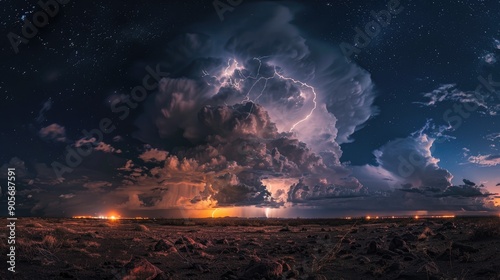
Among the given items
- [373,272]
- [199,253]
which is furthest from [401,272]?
[199,253]

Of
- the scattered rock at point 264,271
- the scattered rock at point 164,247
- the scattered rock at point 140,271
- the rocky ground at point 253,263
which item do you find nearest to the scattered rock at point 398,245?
the rocky ground at point 253,263

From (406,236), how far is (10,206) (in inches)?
797

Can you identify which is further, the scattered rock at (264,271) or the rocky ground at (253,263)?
the rocky ground at (253,263)

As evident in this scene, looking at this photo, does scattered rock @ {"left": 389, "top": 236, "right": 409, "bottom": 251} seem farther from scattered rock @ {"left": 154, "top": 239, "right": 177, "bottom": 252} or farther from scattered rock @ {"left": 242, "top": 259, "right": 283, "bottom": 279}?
scattered rock @ {"left": 154, "top": 239, "right": 177, "bottom": 252}

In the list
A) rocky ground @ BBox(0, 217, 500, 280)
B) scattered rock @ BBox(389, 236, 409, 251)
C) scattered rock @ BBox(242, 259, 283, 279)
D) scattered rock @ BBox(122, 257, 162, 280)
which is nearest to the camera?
scattered rock @ BBox(122, 257, 162, 280)

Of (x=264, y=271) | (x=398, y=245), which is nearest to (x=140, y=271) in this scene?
(x=264, y=271)

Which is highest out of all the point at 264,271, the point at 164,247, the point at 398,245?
the point at 264,271

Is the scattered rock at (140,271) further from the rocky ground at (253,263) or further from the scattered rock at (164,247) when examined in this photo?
the scattered rock at (164,247)

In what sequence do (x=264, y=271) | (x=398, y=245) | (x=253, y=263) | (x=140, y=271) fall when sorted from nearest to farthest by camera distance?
(x=140, y=271) < (x=264, y=271) < (x=253, y=263) < (x=398, y=245)

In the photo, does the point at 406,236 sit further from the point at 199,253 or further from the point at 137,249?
the point at 137,249

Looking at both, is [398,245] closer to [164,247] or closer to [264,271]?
[264,271]

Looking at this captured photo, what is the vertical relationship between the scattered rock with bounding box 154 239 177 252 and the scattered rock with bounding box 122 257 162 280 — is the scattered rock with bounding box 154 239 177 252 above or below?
below

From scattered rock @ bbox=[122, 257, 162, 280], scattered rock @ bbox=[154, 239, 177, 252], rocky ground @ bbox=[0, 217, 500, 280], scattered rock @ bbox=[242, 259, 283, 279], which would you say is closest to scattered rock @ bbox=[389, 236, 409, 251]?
rocky ground @ bbox=[0, 217, 500, 280]

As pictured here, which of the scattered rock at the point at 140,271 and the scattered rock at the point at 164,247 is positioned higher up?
the scattered rock at the point at 140,271
